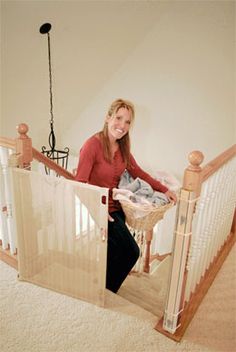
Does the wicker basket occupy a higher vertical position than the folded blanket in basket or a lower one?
lower

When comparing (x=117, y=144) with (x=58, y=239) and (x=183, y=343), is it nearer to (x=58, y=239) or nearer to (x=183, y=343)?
(x=58, y=239)

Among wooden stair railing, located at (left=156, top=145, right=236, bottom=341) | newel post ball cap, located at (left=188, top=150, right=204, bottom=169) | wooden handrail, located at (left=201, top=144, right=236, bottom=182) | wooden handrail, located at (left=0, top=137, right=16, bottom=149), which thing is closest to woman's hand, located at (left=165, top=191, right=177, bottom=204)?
wooden stair railing, located at (left=156, top=145, right=236, bottom=341)

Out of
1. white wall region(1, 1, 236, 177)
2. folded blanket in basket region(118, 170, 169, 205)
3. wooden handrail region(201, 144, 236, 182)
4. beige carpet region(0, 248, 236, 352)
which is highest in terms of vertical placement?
white wall region(1, 1, 236, 177)

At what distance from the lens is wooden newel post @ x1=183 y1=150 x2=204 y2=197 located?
1347 mm

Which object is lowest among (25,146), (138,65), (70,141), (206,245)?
(206,245)

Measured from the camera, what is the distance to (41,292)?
1968 mm

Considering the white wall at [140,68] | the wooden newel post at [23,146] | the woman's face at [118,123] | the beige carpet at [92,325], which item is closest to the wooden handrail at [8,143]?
the wooden newel post at [23,146]

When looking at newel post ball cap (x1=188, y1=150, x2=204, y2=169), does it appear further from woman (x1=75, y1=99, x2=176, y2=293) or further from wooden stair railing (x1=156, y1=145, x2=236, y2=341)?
woman (x1=75, y1=99, x2=176, y2=293)

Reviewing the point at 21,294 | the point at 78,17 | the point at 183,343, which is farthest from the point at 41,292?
the point at 78,17

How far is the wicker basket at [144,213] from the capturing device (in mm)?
1783

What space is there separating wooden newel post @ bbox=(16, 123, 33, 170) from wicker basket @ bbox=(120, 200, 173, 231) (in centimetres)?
68

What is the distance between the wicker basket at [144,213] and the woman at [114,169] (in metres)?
0.08

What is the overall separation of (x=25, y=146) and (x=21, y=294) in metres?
0.98

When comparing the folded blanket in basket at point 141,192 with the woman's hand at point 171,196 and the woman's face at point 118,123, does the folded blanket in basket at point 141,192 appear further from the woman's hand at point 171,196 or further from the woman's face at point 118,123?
the woman's face at point 118,123
